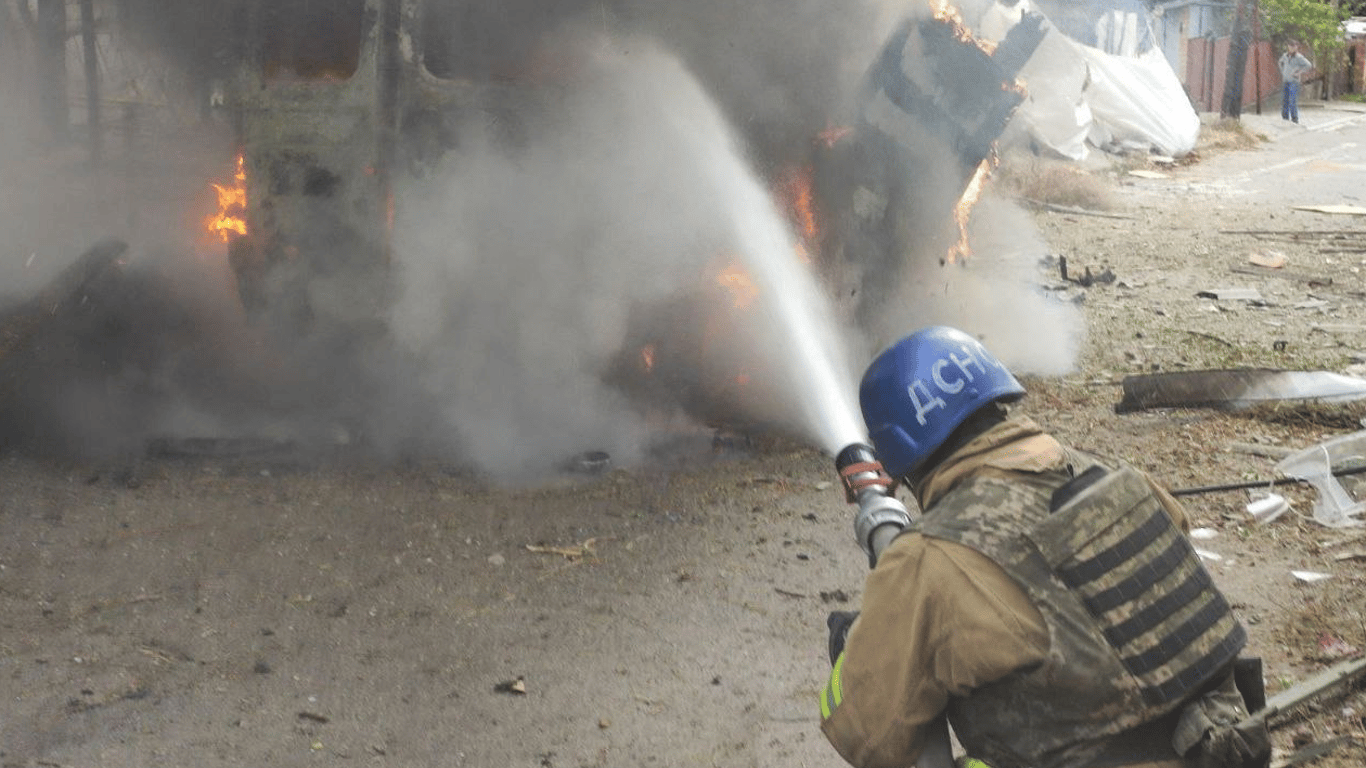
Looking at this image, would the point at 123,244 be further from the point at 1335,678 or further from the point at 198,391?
the point at 1335,678

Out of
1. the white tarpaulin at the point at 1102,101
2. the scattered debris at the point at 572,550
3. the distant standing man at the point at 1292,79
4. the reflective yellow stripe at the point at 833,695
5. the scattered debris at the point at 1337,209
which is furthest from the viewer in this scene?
the distant standing man at the point at 1292,79

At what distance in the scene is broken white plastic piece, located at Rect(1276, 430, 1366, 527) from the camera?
5859 mm

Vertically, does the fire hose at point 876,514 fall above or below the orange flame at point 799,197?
below

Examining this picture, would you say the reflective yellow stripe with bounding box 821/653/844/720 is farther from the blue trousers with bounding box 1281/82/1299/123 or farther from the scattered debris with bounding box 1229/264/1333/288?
the blue trousers with bounding box 1281/82/1299/123

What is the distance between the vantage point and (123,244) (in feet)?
26.2

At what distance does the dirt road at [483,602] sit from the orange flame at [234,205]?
4.75ft

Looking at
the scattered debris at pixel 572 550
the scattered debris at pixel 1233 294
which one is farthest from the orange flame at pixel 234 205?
the scattered debris at pixel 1233 294

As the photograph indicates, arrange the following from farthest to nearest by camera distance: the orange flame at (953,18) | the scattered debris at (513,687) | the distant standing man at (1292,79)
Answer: the distant standing man at (1292,79), the orange flame at (953,18), the scattered debris at (513,687)

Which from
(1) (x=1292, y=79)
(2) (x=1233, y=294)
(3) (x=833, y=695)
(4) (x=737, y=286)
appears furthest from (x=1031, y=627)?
(1) (x=1292, y=79)

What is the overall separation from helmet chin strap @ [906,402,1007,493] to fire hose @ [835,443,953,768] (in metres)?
0.12

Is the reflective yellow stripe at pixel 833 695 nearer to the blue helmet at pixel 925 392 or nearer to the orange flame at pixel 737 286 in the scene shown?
the blue helmet at pixel 925 392

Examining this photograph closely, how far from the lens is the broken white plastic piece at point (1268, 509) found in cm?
596

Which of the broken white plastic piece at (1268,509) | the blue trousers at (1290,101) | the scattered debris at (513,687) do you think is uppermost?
the blue trousers at (1290,101)

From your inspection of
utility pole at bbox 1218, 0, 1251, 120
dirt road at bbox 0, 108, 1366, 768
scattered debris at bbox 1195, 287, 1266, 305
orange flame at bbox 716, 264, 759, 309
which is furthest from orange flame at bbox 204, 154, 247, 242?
utility pole at bbox 1218, 0, 1251, 120
